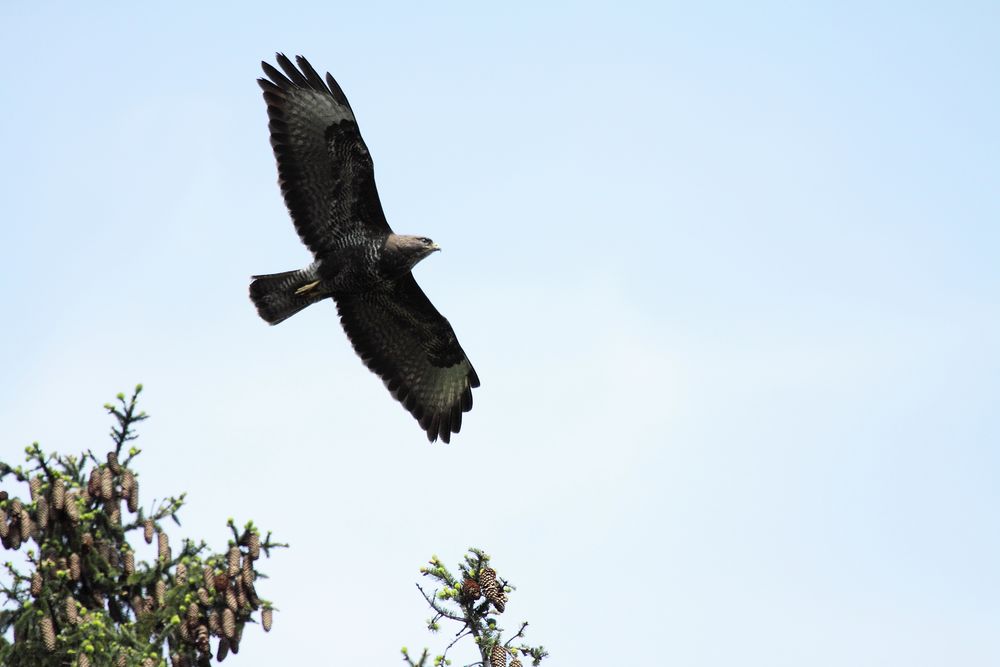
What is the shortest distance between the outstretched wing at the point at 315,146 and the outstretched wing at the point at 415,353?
1.33m

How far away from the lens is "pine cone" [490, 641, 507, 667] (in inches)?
316

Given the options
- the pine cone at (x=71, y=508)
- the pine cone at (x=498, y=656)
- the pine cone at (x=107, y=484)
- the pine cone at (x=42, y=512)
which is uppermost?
the pine cone at (x=498, y=656)

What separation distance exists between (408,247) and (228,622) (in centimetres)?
615

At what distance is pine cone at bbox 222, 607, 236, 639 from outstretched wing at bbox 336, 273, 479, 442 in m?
6.65

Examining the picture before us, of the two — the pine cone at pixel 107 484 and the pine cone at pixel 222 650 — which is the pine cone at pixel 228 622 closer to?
the pine cone at pixel 222 650

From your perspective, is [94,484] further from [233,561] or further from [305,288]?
[305,288]

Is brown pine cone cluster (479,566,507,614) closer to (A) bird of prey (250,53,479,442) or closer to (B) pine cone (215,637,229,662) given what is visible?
(B) pine cone (215,637,229,662)

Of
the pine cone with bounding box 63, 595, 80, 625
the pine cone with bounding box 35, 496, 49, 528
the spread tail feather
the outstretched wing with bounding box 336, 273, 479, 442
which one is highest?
the outstretched wing with bounding box 336, 273, 479, 442

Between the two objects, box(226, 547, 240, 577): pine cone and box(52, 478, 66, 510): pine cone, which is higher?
box(226, 547, 240, 577): pine cone

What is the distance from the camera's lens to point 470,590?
27.6 feet

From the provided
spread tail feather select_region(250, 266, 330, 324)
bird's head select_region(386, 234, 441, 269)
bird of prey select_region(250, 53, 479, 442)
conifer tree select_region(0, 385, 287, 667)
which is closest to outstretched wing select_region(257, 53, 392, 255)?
bird of prey select_region(250, 53, 479, 442)

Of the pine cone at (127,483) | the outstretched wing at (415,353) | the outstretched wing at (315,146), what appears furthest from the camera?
the outstretched wing at (415,353)

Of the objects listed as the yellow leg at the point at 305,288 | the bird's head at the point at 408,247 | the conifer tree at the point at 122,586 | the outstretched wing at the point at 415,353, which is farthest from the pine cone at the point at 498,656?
the outstretched wing at the point at 415,353

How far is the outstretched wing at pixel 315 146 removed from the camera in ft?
42.1
